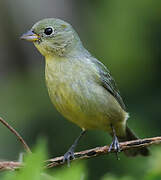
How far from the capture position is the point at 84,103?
12.1 feet

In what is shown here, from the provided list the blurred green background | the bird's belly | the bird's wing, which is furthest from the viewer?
the blurred green background

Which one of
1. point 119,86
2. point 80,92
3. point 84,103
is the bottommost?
point 119,86

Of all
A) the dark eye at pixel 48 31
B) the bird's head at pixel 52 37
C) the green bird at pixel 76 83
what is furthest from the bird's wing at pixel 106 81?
the dark eye at pixel 48 31

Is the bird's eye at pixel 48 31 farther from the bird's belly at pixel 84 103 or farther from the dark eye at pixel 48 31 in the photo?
the bird's belly at pixel 84 103

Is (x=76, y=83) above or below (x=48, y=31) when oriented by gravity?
below

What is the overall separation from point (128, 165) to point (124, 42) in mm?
1953

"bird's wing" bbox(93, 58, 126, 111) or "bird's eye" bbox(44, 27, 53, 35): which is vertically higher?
"bird's eye" bbox(44, 27, 53, 35)

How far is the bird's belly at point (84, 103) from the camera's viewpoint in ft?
12.1

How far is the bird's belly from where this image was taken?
3680mm

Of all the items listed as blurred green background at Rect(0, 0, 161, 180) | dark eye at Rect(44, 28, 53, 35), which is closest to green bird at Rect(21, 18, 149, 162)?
dark eye at Rect(44, 28, 53, 35)

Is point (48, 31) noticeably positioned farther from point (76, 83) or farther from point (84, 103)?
point (84, 103)

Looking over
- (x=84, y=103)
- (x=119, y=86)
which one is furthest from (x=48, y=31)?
(x=119, y=86)

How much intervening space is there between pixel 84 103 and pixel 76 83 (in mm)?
199

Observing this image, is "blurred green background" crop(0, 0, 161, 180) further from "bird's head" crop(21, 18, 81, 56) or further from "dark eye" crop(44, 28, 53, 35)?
"dark eye" crop(44, 28, 53, 35)
